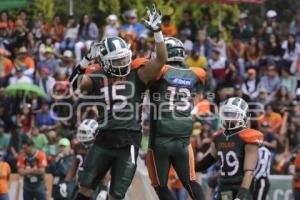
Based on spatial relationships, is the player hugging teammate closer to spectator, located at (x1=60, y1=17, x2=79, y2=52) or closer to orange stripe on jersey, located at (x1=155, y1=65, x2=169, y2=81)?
orange stripe on jersey, located at (x1=155, y1=65, x2=169, y2=81)

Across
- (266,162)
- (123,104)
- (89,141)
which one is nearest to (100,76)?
(123,104)

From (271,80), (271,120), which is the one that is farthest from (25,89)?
(271,80)

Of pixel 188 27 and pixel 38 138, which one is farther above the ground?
pixel 188 27

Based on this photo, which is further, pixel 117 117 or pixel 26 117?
pixel 26 117

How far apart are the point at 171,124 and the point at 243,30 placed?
40.7 ft

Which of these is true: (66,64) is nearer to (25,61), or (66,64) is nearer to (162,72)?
(25,61)

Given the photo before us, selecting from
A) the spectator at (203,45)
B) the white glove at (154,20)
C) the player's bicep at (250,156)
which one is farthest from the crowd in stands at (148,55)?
the white glove at (154,20)

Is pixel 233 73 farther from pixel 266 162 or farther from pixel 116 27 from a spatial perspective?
pixel 266 162

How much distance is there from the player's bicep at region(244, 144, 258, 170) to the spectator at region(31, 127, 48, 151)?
28.5 ft

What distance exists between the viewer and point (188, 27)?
25156 mm

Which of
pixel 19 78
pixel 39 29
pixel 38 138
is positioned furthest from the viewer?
pixel 39 29

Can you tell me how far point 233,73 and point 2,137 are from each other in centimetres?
504

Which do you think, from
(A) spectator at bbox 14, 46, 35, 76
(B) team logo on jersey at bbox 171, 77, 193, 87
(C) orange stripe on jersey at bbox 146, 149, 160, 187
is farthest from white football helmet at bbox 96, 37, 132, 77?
(A) spectator at bbox 14, 46, 35, 76

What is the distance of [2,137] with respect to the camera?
21484 millimetres
